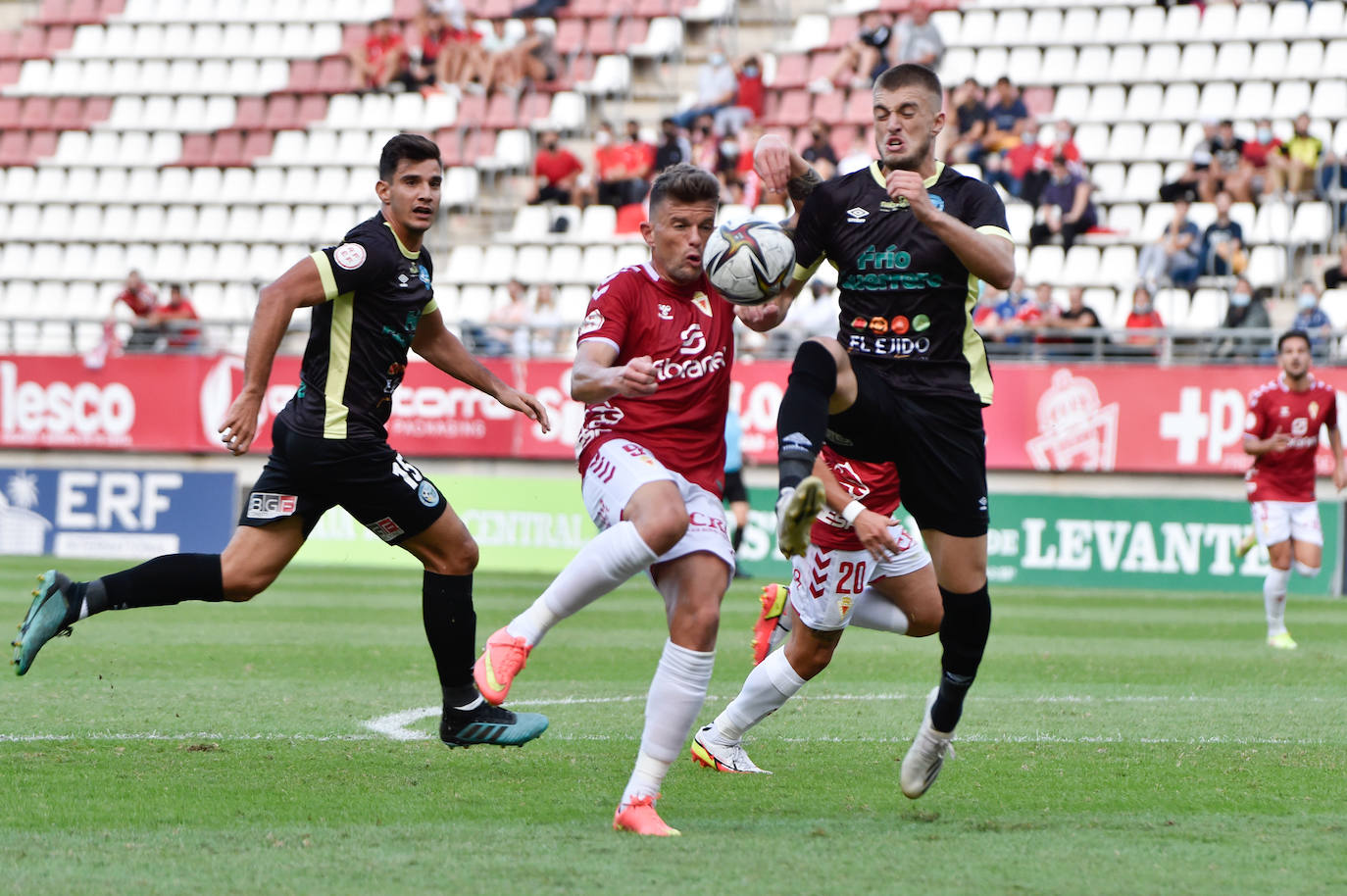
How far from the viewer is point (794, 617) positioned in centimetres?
696

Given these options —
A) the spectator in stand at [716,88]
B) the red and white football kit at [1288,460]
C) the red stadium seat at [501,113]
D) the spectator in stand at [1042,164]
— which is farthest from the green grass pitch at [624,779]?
the red stadium seat at [501,113]

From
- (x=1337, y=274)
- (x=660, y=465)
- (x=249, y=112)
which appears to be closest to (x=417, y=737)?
(x=660, y=465)

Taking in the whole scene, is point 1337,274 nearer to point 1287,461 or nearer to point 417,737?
point 1287,461

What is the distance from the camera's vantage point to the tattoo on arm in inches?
243

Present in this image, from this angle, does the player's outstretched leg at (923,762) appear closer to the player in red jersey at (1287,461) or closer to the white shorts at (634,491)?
the white shorts at (634,491)

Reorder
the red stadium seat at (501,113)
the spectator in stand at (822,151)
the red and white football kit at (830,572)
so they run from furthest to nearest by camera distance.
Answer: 1. the red stadium seat at (501,113)
2. the spectator in stand at (822,151)
3. the red and white football kit at (830,572)

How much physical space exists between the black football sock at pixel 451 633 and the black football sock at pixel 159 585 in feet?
2.68

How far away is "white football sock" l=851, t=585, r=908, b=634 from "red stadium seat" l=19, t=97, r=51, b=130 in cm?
2571

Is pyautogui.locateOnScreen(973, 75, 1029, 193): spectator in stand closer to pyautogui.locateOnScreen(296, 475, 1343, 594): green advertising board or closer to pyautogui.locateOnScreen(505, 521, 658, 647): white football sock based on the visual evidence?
pyautogui.locateOnScreen(296, 475, 1343, 594): green advertising board

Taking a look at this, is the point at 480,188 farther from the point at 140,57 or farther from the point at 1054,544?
the point at 1054,544

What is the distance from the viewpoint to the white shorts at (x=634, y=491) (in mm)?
5477

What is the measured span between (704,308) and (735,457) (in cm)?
1264

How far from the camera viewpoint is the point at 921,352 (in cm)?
585

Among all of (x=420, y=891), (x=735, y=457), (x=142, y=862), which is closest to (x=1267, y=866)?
(x=420, y=891)
